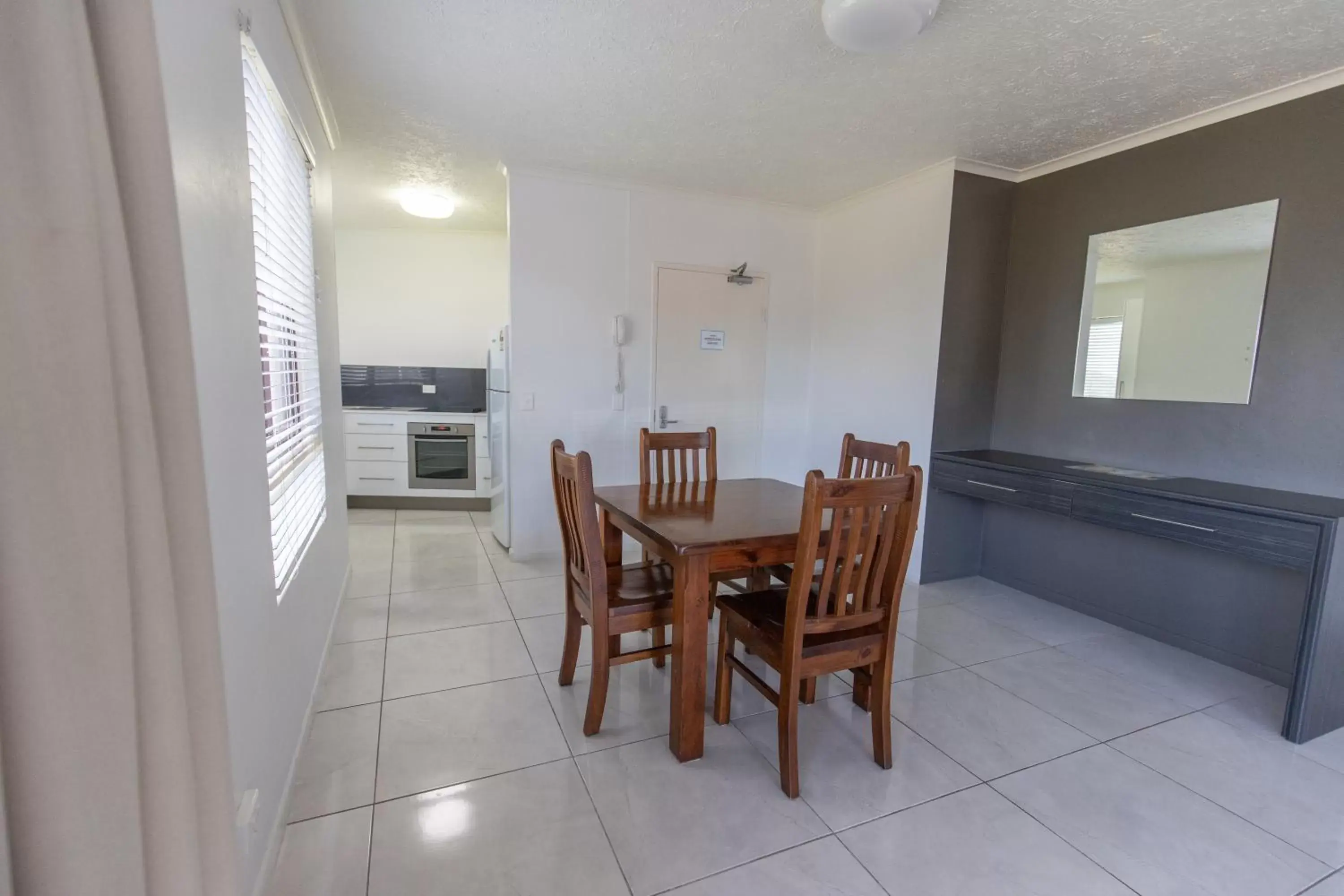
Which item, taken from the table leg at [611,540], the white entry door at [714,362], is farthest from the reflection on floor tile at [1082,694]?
the white entry door at [714,362]

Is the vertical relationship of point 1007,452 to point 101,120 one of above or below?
below

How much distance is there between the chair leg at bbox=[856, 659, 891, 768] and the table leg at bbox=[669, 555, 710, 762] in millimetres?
572

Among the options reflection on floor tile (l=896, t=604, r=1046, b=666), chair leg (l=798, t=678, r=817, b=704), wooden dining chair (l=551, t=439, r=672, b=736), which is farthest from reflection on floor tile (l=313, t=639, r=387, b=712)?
reflection on floor tile (l=896, t=604, r=1046, b=666)

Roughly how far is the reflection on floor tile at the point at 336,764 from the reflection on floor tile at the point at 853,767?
1.29 m

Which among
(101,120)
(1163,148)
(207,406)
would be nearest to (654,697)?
(207,406)

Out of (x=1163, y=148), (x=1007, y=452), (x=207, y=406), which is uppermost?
(x=1163, y=148)

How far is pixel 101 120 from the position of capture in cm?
61

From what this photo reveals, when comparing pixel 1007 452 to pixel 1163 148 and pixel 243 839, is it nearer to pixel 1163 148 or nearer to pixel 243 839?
pixel 1163 148

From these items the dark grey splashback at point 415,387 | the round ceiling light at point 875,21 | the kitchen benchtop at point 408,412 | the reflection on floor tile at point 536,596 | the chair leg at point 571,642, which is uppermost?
the round ceiling light at point 875,21

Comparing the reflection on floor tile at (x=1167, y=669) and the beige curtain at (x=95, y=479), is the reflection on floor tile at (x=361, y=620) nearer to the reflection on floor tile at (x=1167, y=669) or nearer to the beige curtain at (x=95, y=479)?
the beige curtain at (x=95, y=479)

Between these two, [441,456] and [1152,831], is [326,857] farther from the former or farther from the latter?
[441,456]

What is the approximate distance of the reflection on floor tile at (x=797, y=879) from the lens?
57.7 inches

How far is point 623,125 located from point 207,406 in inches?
99.2

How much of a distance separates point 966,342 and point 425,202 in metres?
3.76
